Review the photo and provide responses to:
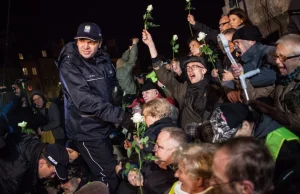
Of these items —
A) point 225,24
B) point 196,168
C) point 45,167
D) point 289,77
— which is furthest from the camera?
point 225,24

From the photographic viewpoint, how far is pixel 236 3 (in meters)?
12.1

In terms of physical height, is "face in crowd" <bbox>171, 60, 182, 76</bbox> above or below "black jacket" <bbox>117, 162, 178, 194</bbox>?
above

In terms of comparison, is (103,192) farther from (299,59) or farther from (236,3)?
(236,3)

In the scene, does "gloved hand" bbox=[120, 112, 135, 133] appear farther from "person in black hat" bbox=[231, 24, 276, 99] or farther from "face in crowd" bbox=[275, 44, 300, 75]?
"face in crowd" bbox=[275, 44, 300, 75]

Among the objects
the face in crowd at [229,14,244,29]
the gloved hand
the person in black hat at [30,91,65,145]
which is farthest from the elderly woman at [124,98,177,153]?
the person in black hat at [30,91,65,145]

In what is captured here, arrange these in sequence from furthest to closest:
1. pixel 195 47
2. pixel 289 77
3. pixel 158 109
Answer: pixel 195 47 < pixel 158 109 < pixel 289 77

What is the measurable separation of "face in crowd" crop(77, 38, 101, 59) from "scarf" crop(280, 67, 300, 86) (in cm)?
265

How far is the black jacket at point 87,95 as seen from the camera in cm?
467

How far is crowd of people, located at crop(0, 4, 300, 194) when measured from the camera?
279cm

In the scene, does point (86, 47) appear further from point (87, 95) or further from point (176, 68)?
point (176, 68)

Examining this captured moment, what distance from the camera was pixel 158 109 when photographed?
4754 millimetres

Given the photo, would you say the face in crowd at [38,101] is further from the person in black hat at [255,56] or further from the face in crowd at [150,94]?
the person in black hat at [255,56]

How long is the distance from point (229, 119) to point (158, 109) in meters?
1.75

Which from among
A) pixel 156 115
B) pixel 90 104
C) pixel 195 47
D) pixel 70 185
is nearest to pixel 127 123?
pixel 156 115
